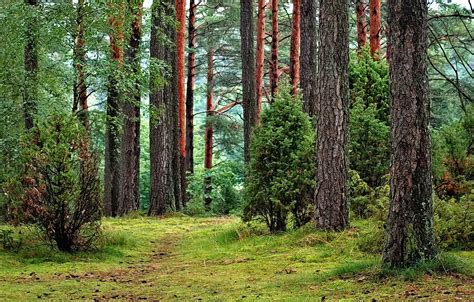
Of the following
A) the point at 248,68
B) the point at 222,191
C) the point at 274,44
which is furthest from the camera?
→ the point at 274,44

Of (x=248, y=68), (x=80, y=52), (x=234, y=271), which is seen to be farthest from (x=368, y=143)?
(x=248, y=68)

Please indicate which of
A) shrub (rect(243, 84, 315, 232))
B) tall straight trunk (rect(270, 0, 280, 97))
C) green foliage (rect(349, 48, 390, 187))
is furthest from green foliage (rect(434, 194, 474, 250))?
tall straight trunk (rect(270, 0, 280, 97))

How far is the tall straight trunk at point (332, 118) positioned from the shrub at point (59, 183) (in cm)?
327

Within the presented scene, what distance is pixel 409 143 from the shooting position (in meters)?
5.94

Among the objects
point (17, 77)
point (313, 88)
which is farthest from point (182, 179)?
point (17, 77)

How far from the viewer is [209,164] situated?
30.8 meters

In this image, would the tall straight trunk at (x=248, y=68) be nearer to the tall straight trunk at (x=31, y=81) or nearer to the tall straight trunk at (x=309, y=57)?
the tall straight trunk at (x=309, y=57)

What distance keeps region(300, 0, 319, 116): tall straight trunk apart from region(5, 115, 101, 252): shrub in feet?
25.1

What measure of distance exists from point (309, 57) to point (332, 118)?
736 centimetres

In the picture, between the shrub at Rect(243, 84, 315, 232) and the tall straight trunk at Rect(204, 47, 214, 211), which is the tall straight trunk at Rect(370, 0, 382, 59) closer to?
the shrub at Rect(243, 84, 315, 232)

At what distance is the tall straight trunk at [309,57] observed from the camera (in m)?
15.7

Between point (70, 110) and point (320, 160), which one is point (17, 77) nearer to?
point (70, 110)

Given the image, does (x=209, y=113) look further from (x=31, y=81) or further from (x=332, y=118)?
(x=332, y=118)

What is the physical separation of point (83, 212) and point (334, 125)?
3.80m
